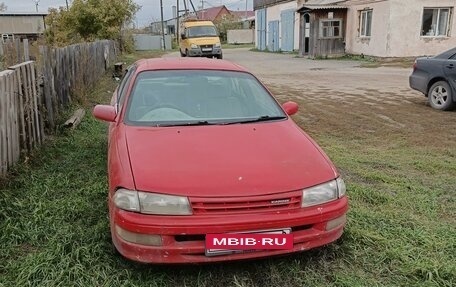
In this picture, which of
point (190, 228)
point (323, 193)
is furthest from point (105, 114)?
point (323, 193)

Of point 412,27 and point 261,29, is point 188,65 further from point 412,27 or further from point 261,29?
point 261,29

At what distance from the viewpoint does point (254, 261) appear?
10.3 ft

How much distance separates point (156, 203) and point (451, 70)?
8269 millimetres

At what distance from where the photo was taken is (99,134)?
6863mm

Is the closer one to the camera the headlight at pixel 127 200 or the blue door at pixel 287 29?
the headlight at pixel 127 200

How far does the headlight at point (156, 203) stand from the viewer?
8.89 ft

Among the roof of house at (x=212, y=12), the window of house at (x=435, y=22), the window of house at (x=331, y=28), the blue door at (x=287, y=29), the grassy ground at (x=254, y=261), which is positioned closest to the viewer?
the grassy ground at (x=254, y=261)

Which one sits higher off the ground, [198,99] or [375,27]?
[375,27]

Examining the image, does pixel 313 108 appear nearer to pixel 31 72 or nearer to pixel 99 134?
pixel 99 134

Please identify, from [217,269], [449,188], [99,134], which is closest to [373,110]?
[449,188]

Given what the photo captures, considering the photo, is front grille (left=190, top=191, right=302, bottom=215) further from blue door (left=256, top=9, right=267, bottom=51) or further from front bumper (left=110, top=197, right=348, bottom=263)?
blue door (left=256, top=9, right=267, bottom=51)

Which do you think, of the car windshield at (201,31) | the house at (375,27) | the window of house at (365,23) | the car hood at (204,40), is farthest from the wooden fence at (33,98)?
the window of house at (365,23)

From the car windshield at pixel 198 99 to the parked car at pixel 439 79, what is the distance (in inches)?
246

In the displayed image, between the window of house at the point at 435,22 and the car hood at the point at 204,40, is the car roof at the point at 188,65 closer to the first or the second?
the car hood at the point at 204,40
